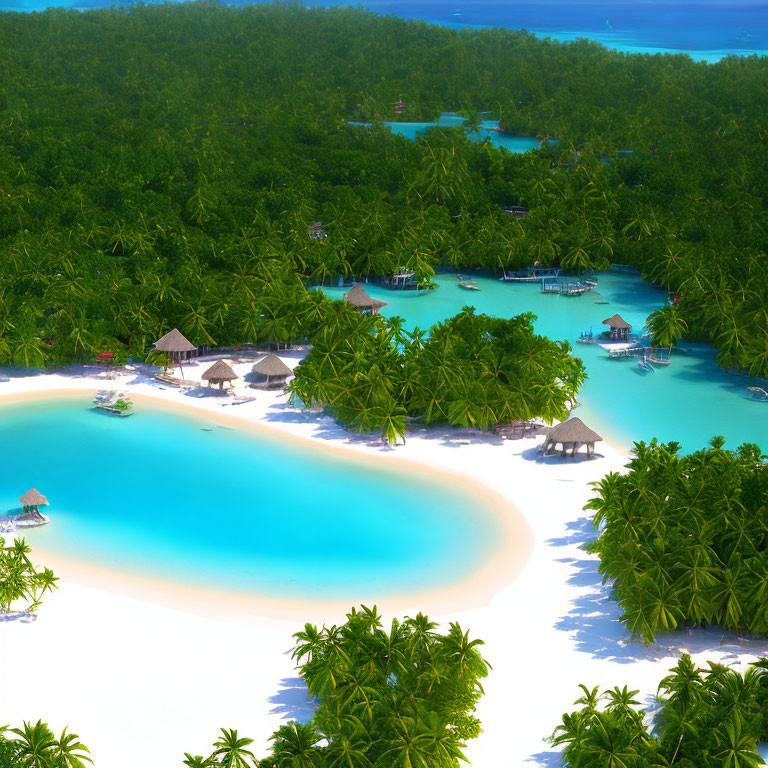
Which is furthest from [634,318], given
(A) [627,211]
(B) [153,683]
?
(B) [153,683]

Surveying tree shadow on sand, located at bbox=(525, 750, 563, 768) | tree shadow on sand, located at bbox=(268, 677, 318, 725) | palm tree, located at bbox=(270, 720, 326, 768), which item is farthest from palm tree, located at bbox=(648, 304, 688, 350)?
palm tree, located at bbox=(270, 720, 326, 768)

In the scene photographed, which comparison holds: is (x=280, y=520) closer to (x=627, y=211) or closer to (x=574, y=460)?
(x=574, y=460)

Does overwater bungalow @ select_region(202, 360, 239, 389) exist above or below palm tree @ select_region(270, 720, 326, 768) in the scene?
above

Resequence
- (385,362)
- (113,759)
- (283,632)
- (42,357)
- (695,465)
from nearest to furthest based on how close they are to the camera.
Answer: (113,759)
(283,632)
(695,465)
(385,362)
(42,357)

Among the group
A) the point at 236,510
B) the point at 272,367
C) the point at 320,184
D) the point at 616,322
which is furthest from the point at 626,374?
the point at 320,184

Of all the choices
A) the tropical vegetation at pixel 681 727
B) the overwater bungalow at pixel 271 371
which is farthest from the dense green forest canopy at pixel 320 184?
the tropical vegetation at pixel 681 727

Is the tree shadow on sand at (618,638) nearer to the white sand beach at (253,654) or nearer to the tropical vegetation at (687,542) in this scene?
the white sand beach at (253,654)

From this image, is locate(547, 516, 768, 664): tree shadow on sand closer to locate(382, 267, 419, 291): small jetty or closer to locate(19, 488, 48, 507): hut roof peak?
locate(19, 488, 48, 507): hut roof peak
